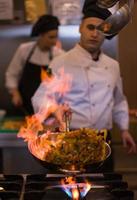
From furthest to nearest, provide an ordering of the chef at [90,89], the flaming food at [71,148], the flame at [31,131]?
the chef at [90,89], the flame at [31,131], the flaming food at [71,148]

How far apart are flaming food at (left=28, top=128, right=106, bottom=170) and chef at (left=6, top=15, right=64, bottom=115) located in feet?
3.64

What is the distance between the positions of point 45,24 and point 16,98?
1.31ft

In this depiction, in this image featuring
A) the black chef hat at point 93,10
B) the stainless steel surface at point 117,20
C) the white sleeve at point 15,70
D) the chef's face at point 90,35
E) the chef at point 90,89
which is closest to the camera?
the stainless steel surface at point 117,20

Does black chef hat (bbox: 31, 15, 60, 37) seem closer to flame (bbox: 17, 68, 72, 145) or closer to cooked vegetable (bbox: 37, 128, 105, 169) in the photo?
flame (bbox: 17, 68, 72, 145)

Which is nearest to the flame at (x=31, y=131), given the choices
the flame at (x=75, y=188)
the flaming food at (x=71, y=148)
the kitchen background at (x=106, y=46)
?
the flaming food at (x=71, y=148)

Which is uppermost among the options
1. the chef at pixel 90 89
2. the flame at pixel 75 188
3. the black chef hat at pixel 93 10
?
the black chef hat at pixel 93 10

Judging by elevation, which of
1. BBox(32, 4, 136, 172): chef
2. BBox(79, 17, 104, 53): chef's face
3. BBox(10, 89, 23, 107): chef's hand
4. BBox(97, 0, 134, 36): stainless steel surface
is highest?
BBox(97, 0, 134, 36): stainless steel surface

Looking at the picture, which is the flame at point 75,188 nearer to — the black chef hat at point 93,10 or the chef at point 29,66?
the black chef hat at point 93,10

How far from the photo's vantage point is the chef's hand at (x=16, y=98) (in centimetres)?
228

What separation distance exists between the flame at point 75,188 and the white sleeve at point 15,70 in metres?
1.32

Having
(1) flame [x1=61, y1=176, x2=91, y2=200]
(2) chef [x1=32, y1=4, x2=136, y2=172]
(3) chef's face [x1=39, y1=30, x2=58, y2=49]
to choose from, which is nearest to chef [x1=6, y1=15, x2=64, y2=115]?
(3) chef's face [x1=39, y1=30, x2=58, y2=49]

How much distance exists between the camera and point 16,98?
2.29m

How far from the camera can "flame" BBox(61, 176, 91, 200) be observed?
1008mm

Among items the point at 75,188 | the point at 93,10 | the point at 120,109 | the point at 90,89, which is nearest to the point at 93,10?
the point at 93,10
